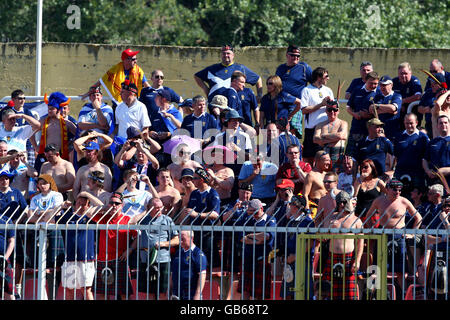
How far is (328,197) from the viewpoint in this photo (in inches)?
513

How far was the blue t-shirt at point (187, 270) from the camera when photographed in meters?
10.7

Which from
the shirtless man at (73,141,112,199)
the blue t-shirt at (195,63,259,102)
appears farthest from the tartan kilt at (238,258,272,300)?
the blue t-shirt at (195,63,259,102)

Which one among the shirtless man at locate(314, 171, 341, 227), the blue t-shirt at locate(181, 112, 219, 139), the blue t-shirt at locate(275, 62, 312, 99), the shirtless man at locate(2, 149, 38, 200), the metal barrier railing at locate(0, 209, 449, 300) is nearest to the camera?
the metal barrier railing at locate(0, 209, 449, 300)

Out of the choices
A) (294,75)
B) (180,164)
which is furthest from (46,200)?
(294,75)

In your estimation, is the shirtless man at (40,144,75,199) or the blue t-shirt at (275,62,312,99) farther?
the blue t-shirt at (275,62,312,99)

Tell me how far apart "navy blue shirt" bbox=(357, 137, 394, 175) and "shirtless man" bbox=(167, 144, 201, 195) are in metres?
2.30

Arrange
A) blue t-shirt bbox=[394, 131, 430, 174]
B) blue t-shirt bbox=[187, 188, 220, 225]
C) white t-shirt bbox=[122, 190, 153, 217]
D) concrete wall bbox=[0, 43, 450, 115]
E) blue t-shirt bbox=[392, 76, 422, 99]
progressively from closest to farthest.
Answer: blue t-shirt bbox=[187, 188, 220, 225], white t-shirt bbox=[122, 190, 153, 217], blue t-shirt bbox=[394, 131, 430, 174], blue t-shirt bbox=[392, 76, 422, 99], concrete wall bbox=[0, 43, 450, 115]

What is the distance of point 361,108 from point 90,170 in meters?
4.11

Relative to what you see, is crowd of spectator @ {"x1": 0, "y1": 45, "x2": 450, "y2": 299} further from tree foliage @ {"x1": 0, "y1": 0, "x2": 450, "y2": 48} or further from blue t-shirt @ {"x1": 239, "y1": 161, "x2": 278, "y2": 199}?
tree foliage @ {"x1": 0, "y1": 0, "x2": 450, "y2": 48}

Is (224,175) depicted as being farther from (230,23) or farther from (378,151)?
(230,23)

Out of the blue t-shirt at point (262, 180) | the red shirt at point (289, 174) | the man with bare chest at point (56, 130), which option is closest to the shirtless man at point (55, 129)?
the man with bare chest at point (56, 130)

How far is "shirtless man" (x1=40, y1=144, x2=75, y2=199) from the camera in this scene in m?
14.3

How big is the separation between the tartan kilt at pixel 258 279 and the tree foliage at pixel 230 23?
14.3 meters

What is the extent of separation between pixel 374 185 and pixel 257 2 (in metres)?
12.0
